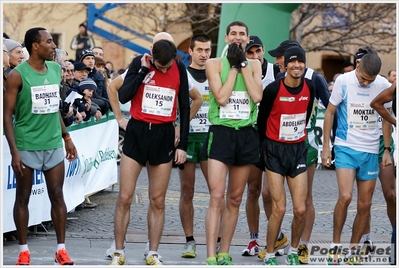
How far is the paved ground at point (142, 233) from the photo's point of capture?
892cm

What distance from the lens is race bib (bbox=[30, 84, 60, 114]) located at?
26.6 ft

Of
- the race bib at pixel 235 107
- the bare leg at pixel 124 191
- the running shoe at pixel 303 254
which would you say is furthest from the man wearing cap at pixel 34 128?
the running shoe at pixel 303 254

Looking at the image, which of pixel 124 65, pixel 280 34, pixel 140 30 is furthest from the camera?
pixel 124 65

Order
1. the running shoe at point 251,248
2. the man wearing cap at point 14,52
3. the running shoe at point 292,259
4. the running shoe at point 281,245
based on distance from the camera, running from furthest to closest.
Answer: the man wearing cap at point 14,52 → the running shoe at point 281,245 → the running shoe at point 251,248 → the running shoe at point 292,259

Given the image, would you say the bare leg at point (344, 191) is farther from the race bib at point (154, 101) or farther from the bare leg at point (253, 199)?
the race bib at point (154, 101)

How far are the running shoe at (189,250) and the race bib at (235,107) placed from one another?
147cm

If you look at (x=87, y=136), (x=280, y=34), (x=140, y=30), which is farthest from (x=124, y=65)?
(x=87, y=136)

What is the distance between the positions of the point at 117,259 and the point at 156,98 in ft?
4.87

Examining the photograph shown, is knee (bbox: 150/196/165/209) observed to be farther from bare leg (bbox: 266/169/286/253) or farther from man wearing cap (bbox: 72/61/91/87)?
man wearing cap (bbox: 72/61/91/87)

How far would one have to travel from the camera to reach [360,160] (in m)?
8.73

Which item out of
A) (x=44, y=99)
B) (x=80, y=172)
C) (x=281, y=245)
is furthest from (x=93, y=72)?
(x=44, y=99)

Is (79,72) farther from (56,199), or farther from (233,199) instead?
(233,199)

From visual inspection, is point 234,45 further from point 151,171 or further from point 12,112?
point 12,112

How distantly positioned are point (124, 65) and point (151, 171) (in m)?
30.4
